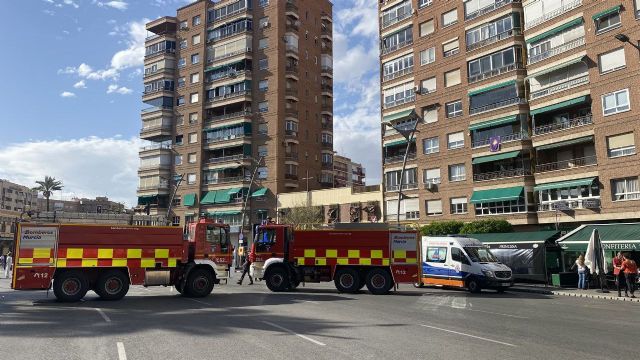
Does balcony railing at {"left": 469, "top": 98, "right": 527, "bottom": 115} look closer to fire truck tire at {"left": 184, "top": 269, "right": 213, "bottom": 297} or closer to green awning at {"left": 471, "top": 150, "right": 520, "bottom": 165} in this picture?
green awning at {"left": 471, "top": 150, "right": 520, "bottom": 165}

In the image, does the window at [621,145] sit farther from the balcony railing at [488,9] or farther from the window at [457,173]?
the balcony railing at [488,9]

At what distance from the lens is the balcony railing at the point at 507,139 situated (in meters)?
40.3

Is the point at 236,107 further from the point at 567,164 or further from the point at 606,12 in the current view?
the point at 606,12

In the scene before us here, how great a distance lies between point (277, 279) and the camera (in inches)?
853

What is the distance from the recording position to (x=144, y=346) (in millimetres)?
9125

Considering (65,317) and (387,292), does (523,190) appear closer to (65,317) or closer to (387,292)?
(387,292)

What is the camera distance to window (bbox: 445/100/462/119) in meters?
45.4

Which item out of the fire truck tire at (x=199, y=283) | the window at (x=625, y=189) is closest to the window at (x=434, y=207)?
the window at (x=625, y=189)

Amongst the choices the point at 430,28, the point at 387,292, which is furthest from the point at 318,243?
the point at 430,28

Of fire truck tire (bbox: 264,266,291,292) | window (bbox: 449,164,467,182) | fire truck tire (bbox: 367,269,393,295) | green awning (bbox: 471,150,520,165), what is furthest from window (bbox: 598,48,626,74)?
fire truck tire (bbox: 264,266,291,292)

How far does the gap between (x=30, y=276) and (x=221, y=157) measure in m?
50.6

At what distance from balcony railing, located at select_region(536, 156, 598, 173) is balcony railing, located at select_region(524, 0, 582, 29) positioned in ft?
36.2

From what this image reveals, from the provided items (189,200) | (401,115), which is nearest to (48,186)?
(189,200)

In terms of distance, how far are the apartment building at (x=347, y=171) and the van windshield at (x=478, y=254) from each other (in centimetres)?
7666
